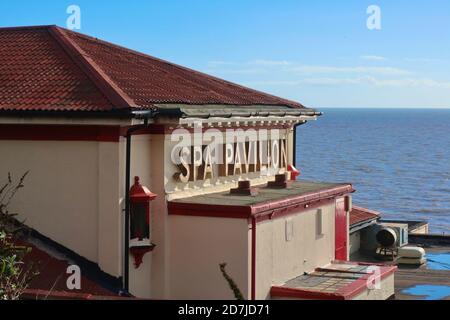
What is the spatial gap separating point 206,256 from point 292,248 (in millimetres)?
2496

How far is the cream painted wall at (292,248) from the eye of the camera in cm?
1550

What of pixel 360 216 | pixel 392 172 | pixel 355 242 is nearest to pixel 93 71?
pixel 355 242

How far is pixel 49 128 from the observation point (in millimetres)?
15086

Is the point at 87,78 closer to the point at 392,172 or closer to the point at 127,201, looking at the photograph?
the point at 127,201

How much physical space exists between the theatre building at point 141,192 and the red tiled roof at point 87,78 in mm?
51

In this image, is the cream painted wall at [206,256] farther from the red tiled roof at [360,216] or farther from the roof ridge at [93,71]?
the red tiled roof at [360,216]

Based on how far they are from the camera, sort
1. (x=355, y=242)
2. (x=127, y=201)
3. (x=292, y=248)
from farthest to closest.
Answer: (x=355, y=242), (x=292, y=248), (x=127, y=201)

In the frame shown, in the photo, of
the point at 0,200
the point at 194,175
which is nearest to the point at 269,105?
the point at 194,175

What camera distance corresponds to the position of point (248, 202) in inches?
615

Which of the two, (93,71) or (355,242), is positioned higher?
(93,71)

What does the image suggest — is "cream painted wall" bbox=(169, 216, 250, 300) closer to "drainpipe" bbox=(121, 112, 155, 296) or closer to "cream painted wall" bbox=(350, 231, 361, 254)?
"drainpipe" bbox=(121, 112, 155, 296)

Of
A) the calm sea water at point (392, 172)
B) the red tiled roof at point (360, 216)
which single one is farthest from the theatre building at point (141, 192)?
the calm sea water at point (392, 172)

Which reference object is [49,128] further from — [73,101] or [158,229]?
[158,229]
